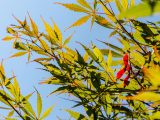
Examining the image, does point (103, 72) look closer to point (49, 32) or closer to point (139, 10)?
point (49, 32)

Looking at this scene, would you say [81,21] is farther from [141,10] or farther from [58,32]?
[141,10]

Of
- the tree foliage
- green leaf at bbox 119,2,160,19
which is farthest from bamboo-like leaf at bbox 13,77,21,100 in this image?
green leaf at bbox 119,2,160,19

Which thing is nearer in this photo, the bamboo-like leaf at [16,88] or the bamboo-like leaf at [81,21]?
the bamboo-like leaf at [81,21]

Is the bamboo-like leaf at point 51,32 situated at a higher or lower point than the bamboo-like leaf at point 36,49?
higher

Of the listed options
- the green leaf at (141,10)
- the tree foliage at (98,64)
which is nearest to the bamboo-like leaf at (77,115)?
the tree foliage at (98,64)

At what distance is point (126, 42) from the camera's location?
1.89 meters

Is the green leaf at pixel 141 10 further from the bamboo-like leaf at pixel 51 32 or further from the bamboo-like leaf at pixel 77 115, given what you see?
the bamboo-like leaf at pixel 51 32

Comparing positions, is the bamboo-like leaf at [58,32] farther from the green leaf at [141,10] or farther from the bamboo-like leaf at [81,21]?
the green leaf at [141,10]

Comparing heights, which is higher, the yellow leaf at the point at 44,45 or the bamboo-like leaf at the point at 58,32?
the bamboo-like leaf at the point at 58,32

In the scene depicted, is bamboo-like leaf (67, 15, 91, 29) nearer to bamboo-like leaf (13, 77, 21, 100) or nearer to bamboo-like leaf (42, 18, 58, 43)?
bamboo-like leaf (42, 18, 58, 43)

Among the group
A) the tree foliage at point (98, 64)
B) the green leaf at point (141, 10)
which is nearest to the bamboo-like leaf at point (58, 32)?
the tree foliage at point (98, 64)

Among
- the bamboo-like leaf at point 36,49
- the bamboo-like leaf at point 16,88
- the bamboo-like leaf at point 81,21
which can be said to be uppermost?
the bamboo-like leaf at point 81,21

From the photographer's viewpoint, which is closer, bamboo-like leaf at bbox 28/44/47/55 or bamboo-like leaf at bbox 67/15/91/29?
bamboo-like leaf at bbox 67/15/91/29

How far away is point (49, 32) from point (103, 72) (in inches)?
21.9
